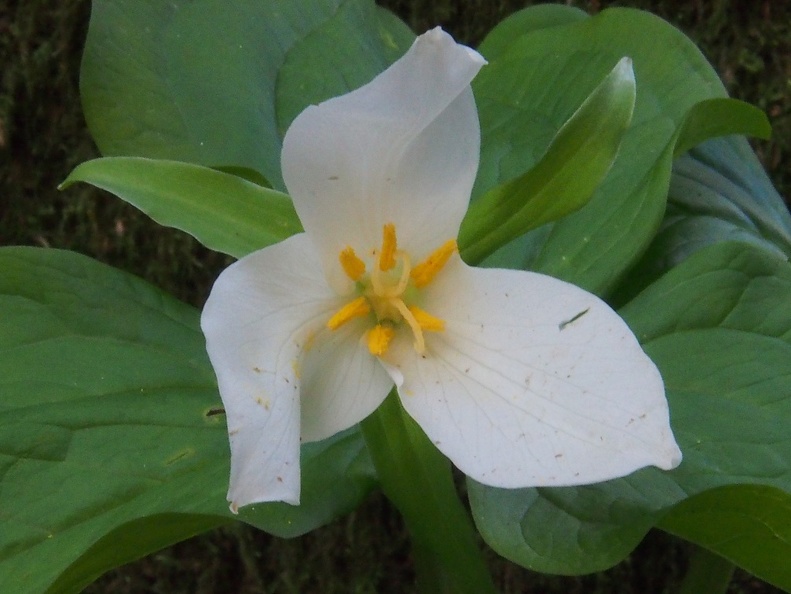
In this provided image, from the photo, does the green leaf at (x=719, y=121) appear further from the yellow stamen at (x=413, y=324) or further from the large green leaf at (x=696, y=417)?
the yellow stamen at (x=413, y=324)

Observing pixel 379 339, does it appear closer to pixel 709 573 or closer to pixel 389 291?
pixel 389 291

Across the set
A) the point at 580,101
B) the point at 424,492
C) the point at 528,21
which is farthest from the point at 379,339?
the point at 528,21

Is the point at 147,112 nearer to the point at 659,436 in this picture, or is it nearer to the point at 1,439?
the point at 1,439

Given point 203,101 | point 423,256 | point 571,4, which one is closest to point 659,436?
Answer: point 423,256

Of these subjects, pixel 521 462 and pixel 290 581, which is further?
pixel 290 581

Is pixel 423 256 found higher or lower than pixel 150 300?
higher

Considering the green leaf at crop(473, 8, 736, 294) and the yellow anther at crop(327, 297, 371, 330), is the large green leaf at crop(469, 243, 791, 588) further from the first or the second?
the yellow anther at crop(327, 297, 371, 330)
